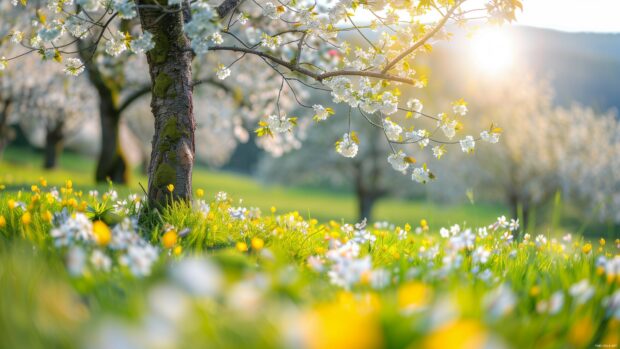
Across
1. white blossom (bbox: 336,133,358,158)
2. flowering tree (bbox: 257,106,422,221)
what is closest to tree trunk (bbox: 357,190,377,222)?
flowering tree (bbox: 257,106,422,221)

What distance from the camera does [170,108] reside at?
6.02m

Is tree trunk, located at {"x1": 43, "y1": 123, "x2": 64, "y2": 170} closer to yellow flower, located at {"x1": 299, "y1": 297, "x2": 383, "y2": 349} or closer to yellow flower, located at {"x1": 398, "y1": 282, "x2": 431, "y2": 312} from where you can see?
yellow flower, located at {"x1": 398, "y1": 282, "x2": 431, "y2": 312}

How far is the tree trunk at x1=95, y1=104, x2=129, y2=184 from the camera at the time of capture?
16.5 m

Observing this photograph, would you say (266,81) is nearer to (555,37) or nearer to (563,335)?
(563,335)

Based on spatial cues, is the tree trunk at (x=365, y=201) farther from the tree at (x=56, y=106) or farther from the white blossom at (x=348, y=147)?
the white blossom at (x=348, y=147)

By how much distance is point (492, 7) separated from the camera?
5094 millimetres

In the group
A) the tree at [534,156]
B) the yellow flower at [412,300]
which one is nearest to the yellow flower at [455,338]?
the yellow flower at [412,300]

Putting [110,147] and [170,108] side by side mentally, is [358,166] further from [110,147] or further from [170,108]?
[170,108]

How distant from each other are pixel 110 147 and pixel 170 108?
37.9 feet

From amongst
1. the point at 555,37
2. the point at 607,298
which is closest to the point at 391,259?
the point at 607,298

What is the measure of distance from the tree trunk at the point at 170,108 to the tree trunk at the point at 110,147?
11.3 m

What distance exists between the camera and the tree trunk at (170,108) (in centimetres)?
595

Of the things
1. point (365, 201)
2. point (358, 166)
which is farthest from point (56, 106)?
point (365, 201)

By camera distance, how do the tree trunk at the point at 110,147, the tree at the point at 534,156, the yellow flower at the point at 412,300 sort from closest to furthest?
the yellow flower at the point at 412,300 < the tree trunk at the point at 110,147 < the tree at the point at 534,156
